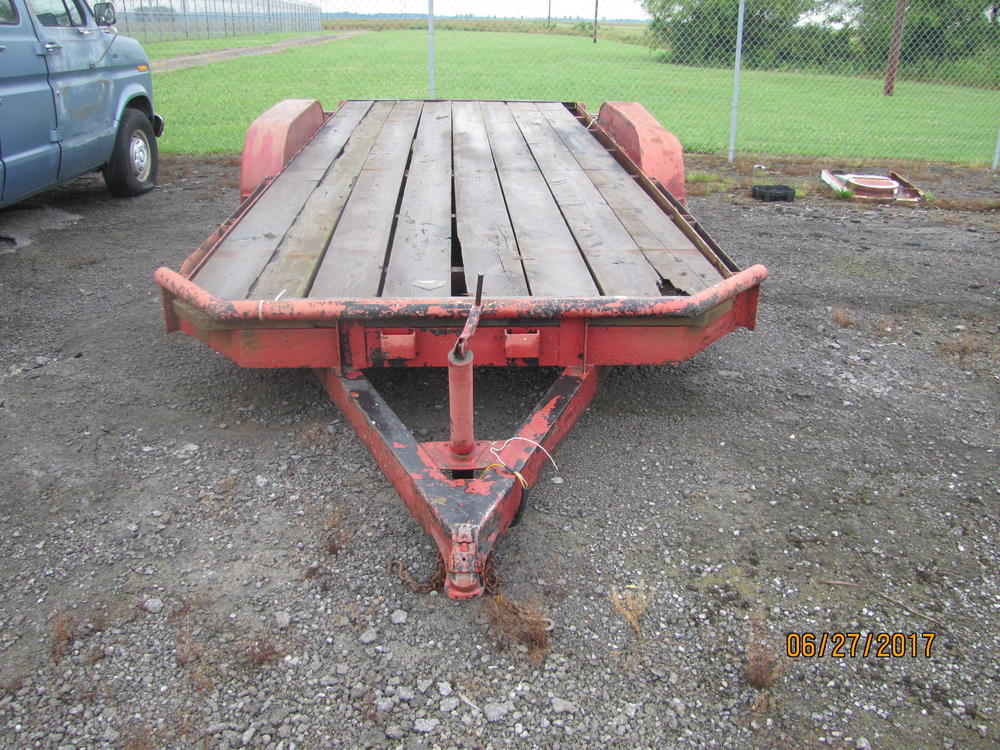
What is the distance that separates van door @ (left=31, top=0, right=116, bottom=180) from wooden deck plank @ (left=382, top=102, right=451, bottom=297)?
2.82 meters

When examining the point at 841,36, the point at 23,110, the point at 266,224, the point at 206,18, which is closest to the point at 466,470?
the point at 266,224

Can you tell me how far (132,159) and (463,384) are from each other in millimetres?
6293

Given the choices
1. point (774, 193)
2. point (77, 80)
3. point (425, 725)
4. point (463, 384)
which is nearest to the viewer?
point (425, 725)

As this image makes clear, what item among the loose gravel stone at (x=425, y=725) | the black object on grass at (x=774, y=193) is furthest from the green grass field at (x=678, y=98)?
the loose gravel stone at (x=425, y=725)

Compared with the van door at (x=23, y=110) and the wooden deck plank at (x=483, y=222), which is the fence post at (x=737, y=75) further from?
the van door at (x=23, y=110)

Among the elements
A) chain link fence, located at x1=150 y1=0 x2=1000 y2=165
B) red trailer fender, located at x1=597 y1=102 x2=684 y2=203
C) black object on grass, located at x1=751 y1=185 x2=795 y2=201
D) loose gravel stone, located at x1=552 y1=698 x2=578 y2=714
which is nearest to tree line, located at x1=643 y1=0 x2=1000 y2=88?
chain link fence, located at x1=150 y1=0 x2=1000 y2=165

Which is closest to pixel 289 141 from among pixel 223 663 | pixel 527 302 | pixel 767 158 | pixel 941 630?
pixel 527 302

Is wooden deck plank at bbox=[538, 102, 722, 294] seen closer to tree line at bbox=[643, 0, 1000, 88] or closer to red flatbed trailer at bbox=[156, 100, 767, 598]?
red flatbed trailer at bbox=[156, 100, 767, 598]

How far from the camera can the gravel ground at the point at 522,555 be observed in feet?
6.72

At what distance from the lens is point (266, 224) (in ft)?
12.1

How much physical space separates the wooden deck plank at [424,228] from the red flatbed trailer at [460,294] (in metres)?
0.01

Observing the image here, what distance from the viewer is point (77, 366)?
4.02 meters

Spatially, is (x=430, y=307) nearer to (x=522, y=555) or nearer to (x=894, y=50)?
(x=522, y=555)

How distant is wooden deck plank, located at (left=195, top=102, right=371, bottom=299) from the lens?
10.2 feet
